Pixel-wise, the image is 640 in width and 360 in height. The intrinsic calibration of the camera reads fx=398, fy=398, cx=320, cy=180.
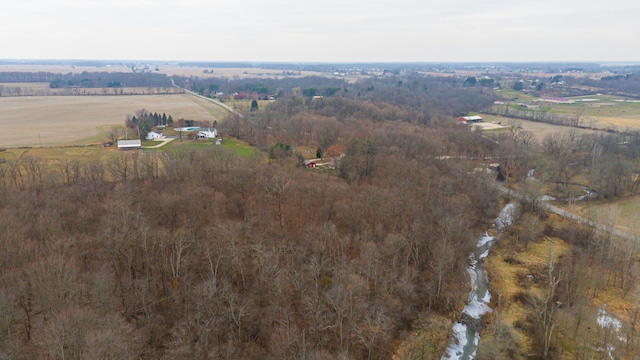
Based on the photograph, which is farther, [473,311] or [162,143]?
[162,143]

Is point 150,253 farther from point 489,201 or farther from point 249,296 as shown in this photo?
point 489,201

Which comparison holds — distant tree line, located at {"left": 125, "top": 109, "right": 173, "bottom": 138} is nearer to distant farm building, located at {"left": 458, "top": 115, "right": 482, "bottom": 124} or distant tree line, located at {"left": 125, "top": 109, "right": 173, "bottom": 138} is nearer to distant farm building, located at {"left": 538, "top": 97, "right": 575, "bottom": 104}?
distant farm building, located at {"left": 458, "top": 115, "right": 482, "bottom": 124}

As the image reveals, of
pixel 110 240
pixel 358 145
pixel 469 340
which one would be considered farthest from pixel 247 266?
pixel 358 145

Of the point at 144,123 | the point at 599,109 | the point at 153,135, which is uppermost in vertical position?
the point at 144,123

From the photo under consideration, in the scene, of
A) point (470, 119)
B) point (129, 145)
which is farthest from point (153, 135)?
point (470, 119)

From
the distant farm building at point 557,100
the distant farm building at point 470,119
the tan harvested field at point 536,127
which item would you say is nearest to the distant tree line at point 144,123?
the distant farm building at point 470,119

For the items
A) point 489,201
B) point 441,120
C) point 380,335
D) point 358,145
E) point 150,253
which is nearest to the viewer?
point 380,335

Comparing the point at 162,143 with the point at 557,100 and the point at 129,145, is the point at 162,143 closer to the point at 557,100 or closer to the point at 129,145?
the point at 129,145
